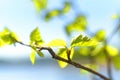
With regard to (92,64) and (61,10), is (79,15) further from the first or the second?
(92,64)

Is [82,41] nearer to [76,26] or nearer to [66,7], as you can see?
[76,26]

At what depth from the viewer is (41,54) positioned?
0.63m

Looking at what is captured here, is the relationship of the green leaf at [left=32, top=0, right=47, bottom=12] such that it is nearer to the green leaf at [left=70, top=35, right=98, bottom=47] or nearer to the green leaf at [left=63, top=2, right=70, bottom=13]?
the green leaf at [left=63, top=2, right=70, bottom=13]

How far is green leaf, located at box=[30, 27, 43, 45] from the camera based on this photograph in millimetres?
658

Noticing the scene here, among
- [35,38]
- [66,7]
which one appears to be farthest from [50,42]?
[66,7]

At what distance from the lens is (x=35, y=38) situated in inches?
26.3

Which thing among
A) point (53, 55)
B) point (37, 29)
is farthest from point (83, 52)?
point (53, 55)

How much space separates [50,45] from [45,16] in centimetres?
95

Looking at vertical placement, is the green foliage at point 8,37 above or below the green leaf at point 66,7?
above

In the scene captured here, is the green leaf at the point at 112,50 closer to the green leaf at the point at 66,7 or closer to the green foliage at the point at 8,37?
the green leaf at the point at 66,7

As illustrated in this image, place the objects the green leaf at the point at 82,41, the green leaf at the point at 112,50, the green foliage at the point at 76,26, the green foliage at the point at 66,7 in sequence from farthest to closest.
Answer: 1. the green foliage at the point at 66,7
2. the green foliage at the point at 76,26
3. the green leaf at the point at 112,50
4. the green leaf at the point at 82,41

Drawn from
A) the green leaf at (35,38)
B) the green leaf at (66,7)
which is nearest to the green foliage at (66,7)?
the green leaf at (66,7)

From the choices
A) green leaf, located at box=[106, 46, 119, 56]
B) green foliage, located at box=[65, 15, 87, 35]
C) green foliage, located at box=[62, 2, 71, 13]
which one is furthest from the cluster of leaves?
green foliage, located at box=[62, 2, 71, 13]

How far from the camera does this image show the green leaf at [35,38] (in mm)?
658
